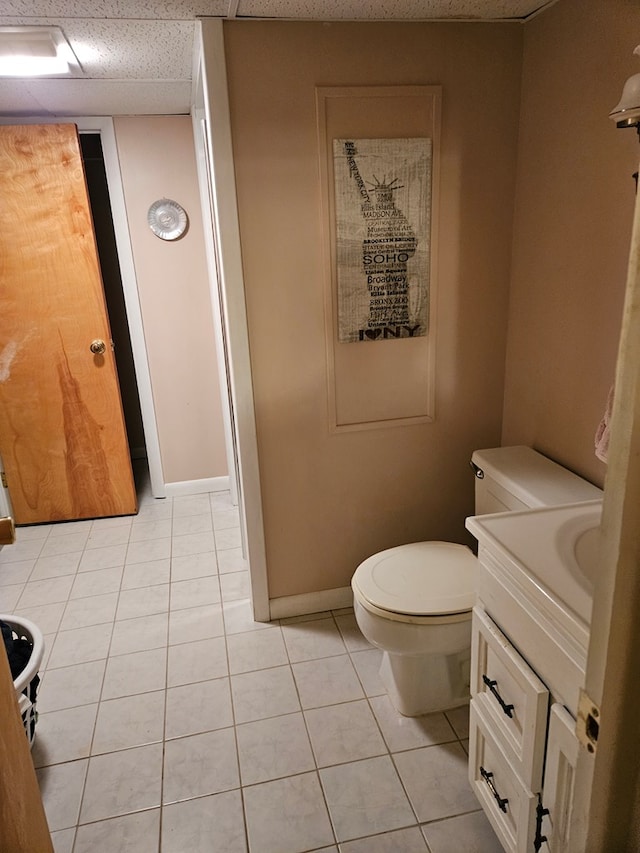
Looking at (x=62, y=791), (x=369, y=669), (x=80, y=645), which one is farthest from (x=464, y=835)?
(x=80, y=645)

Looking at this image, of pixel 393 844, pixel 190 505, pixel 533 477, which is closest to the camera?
pixel 393 844

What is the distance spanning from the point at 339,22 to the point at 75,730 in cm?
237

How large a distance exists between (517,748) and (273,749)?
32.7 inches

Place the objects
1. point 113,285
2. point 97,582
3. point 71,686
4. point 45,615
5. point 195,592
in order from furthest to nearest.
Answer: point 113,285, point 97,582, point 195,592, point 45,615, point 71,686

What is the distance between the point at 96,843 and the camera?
4.81 ft

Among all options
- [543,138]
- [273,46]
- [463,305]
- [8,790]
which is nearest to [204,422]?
[463,305]

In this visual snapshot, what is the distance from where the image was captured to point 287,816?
4.97 feet

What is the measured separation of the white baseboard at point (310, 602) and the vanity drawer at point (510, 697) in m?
0.98

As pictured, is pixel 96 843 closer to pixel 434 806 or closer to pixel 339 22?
pixel 434 806

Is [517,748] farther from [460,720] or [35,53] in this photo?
[35,53]

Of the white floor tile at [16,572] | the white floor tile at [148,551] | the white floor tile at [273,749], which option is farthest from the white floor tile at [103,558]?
the white floor tile at [273,749]

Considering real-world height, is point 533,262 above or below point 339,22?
below

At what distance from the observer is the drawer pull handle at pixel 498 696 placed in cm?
120

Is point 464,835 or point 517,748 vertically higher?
point 517,748
